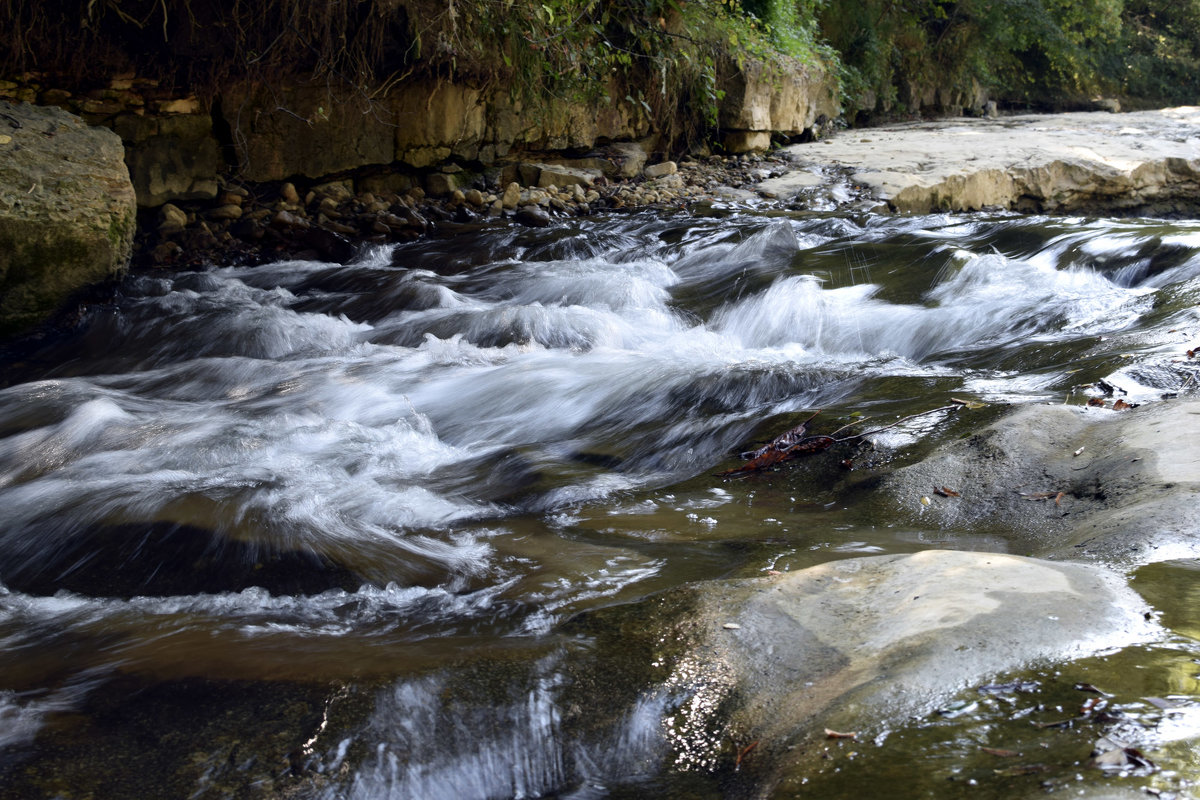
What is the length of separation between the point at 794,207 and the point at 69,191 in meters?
5.98

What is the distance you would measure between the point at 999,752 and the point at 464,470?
2616 mm

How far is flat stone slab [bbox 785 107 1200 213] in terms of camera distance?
29.0 feet

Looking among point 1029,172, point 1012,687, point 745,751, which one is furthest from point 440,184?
point 1012,687

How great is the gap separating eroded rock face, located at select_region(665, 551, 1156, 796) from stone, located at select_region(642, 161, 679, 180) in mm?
8002

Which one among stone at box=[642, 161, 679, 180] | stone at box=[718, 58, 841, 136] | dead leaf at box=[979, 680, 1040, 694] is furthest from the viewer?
stone at box=[718, 58, 841, 136]

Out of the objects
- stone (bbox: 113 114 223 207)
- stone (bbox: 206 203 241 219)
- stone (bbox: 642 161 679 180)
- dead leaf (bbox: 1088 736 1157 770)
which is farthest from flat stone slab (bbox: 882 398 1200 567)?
stone (bbox: 642 161 679 180)

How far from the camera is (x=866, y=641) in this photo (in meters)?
1.79

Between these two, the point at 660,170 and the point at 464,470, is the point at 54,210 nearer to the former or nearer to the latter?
the point at 464,470

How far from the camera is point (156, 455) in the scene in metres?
3.80

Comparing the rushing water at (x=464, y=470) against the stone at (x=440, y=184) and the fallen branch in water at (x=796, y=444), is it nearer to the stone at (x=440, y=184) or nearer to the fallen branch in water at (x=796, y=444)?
the fallen branch in water at (x=796, y=444)

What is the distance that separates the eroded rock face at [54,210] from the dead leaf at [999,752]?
6005 mm

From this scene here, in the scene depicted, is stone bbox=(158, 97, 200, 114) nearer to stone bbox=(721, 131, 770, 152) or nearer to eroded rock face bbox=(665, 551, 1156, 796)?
stone bbox=(721, 131, 770, 152)

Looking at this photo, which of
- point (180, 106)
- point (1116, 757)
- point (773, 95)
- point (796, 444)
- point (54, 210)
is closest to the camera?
point (1116, 757)

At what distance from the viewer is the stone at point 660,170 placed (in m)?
9.59
